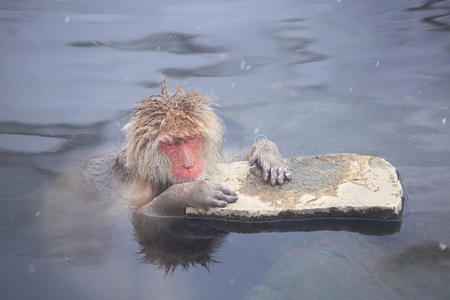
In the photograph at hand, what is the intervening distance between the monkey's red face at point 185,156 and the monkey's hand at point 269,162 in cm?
59

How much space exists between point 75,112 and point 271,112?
7.57 feet

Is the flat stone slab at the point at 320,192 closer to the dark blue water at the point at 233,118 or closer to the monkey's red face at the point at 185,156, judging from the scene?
the dark blue water at the point at 233,118

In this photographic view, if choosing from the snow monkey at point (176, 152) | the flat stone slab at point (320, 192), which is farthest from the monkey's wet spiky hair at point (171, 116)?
the flat stone slab at point (320, 192)

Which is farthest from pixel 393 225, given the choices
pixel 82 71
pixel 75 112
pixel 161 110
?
pixel 82 71

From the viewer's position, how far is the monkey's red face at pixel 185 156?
13.8 feet

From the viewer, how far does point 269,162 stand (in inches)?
186

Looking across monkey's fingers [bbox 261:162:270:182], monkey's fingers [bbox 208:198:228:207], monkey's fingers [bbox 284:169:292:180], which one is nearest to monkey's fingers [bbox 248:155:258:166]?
monkey's fingers [bbox 261:162:270:182]

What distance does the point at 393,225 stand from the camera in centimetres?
421

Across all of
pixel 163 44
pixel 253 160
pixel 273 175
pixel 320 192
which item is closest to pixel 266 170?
pixel 273 175

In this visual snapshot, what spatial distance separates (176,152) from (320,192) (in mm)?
1124

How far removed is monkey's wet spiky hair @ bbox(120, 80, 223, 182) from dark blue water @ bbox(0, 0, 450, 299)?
0.55 m

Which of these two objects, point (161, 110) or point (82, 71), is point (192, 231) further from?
point (82, 71)

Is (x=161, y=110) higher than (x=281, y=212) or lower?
higher

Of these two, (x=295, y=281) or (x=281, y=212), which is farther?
(x=281, y=212)
